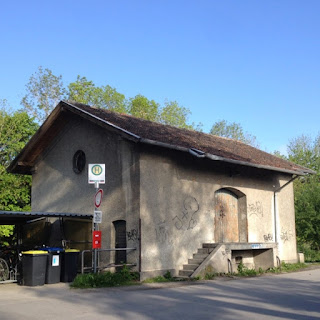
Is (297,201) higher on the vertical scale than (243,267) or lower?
higher

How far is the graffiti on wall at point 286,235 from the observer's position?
20062 millimetres

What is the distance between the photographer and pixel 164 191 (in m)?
15.2

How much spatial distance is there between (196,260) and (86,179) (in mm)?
5042

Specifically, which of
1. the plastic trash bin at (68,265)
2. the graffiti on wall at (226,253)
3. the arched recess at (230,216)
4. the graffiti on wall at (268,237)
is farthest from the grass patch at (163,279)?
the graffiti on wall at (268,237)

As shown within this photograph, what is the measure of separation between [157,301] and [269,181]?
443 inches

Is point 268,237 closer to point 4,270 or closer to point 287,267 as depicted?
point 287,267

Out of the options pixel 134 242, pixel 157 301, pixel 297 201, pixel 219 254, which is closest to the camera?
pixel 157 301

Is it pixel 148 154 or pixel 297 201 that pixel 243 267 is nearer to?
pixel 148 154

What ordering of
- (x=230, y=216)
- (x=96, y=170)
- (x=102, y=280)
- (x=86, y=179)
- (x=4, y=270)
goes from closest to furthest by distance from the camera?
(x=102, y=280), (x=96, y=170), (x=4, y=270), (x=86, y=179), (x=230, y=216)

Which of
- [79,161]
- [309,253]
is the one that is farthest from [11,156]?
[309,253]

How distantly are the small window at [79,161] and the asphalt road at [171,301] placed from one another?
17.4 feet

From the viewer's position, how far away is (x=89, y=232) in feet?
53.1

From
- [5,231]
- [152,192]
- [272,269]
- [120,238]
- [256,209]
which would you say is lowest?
[272,269]

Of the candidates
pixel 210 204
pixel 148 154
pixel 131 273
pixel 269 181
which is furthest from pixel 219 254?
pixel 269 181
